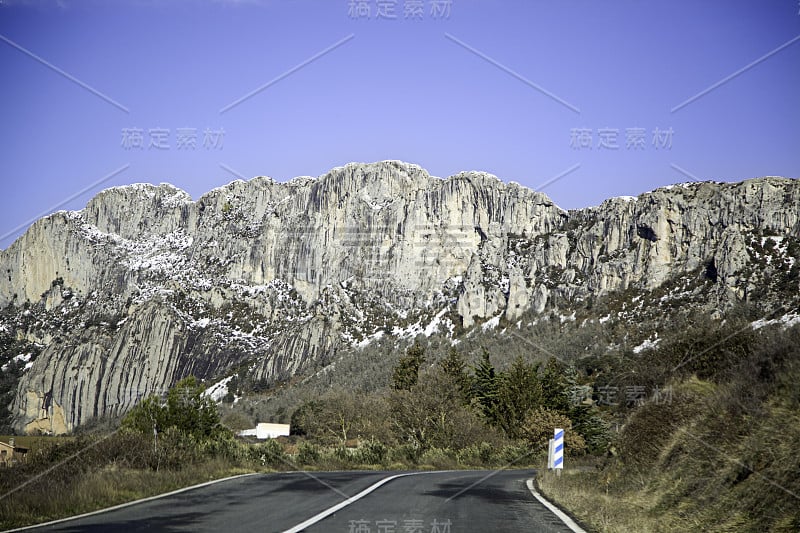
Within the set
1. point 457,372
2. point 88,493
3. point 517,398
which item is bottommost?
point 517,398

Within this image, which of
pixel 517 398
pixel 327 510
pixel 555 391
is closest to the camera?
pixel 327 510

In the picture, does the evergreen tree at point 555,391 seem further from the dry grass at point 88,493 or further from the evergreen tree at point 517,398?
the dry grass at point 88,493

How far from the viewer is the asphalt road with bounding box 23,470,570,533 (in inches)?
371

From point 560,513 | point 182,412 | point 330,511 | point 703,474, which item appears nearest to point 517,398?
point 182,412

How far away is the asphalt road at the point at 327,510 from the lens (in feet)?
30.9

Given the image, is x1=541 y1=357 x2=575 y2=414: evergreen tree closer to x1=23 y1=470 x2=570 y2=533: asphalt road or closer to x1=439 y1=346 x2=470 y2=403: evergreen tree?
x1=439 y1=346 x2=470 y2=403: evergreen tree

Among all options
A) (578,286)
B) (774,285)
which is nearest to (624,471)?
(774,285)

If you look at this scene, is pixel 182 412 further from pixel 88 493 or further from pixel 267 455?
pixel 88 493

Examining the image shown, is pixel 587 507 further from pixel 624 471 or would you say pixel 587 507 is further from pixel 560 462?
pixel 560 462

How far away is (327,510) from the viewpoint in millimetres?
11203

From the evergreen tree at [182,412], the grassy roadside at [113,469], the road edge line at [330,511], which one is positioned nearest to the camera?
the road edge line at [330,511]

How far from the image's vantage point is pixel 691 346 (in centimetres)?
2509

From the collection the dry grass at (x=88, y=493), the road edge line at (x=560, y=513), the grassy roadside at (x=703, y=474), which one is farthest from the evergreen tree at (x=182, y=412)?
the grassy roadside at (x=703, y=474)

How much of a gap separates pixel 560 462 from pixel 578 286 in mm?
162576
